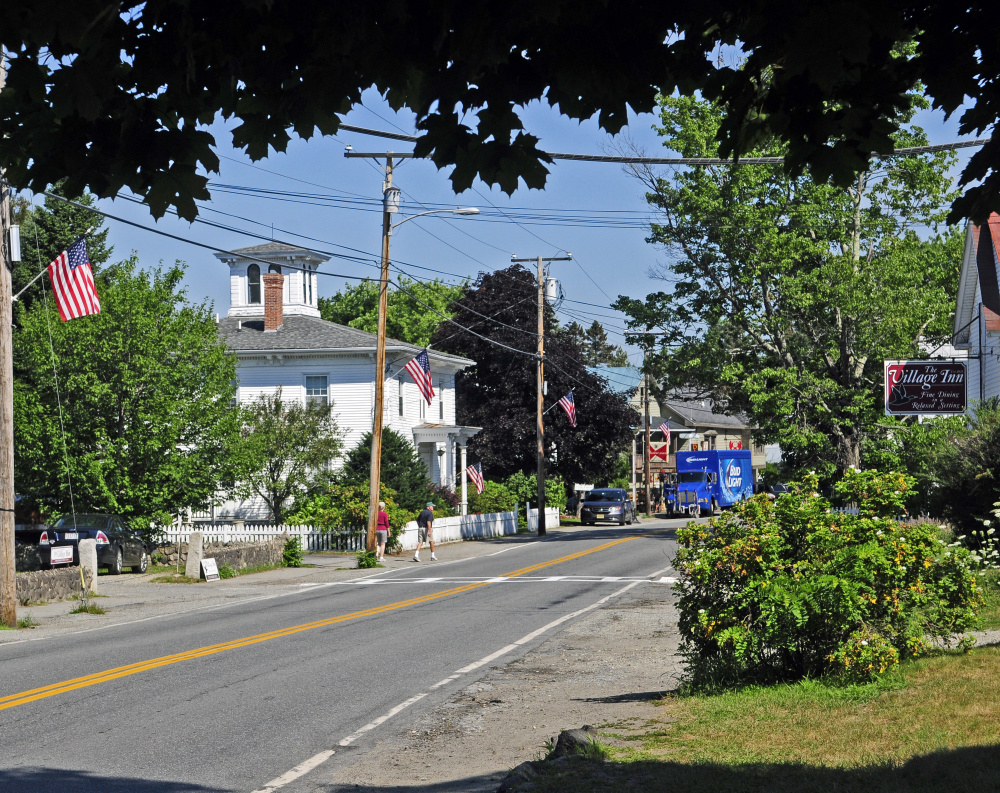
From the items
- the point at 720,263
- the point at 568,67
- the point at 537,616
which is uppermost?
the point at 720,263

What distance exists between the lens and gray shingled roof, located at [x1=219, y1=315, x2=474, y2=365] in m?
44.2

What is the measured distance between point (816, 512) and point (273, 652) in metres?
7.48

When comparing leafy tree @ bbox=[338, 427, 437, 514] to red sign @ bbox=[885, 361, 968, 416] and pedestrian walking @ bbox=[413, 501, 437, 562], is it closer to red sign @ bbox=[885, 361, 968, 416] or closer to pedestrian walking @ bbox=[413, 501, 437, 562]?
pedestrian walking @ bbox=[413, 501, 437, 562]

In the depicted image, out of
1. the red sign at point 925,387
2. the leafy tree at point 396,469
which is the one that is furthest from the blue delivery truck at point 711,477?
the red sign at point 925,387

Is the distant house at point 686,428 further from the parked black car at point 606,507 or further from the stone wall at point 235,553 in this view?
the stone wall at point 235,553

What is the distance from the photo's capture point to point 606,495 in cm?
5747

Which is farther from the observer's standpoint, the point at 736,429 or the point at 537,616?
the point at 736,429

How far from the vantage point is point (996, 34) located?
4.34 meters

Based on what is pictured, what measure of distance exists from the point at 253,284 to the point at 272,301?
3029 mm

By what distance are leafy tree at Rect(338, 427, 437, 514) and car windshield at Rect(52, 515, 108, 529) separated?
464 inches

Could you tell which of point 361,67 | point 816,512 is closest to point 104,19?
point 361,67

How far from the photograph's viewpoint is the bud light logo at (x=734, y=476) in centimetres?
5756

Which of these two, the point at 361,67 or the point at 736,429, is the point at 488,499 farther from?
the point at 736,429

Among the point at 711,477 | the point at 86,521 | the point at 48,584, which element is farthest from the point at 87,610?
the point at 711,477
